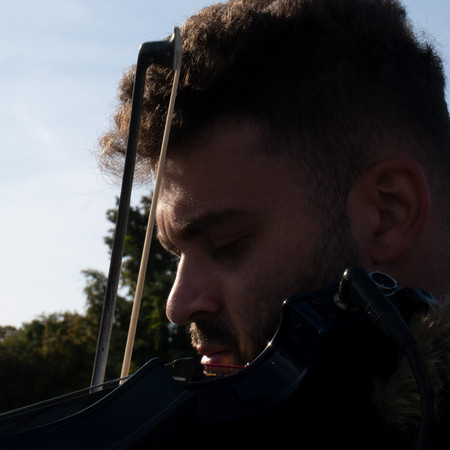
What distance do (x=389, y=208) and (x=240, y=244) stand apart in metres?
0.44

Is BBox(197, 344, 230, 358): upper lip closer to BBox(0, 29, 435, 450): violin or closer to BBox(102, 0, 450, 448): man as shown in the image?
BBox(102, 0, 450, 448): man

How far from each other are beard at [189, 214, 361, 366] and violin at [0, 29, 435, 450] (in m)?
0.43

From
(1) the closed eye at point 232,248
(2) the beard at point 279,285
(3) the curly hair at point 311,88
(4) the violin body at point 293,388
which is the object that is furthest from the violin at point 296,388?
(3) the curly hair at point 311,88

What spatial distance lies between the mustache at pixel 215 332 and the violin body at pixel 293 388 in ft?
1.51

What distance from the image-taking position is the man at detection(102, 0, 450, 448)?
2205 millimetres

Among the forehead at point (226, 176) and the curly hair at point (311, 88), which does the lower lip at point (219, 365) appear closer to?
the forehead at point (226, 176)

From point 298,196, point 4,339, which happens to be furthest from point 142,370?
point 4,339

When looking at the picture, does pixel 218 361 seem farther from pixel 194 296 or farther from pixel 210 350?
pixel 194 296

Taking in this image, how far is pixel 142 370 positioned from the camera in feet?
4.96

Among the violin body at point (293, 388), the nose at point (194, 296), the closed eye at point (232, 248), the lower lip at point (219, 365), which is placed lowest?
the violin body at point (293, 388)

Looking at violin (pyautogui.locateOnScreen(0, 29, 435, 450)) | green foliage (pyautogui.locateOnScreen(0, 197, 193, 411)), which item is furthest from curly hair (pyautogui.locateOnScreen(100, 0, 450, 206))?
green foliage (pyautogui.locateOnScreen(0, 197, 193, 411))

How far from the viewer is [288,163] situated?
2.31 m

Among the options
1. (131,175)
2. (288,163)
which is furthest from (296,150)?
(131,175)

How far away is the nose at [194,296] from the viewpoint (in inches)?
87.9
